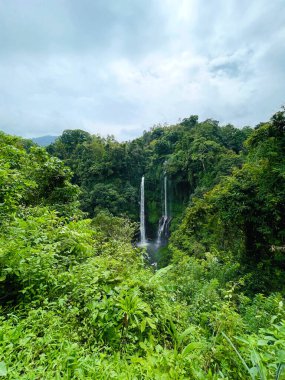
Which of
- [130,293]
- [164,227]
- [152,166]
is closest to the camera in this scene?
[130,293]

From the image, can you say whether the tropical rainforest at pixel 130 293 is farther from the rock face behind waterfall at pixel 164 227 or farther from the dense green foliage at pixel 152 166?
the rock face behind waterfall at pixel 164 227

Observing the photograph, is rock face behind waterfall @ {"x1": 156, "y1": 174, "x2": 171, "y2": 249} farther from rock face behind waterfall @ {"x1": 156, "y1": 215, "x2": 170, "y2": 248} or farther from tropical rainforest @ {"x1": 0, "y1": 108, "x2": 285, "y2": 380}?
tropical rainforest @ {"x1": 0, "y1": 108, "x2": 285, "y2": 380}

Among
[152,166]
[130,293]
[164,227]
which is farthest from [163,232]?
[130,293]

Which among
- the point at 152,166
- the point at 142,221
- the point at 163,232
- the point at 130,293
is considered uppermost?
the point at 152,166

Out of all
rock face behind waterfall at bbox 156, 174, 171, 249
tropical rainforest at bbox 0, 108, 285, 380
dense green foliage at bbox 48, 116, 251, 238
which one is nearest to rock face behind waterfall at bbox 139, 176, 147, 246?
dense green foliage at bbox 48, 116, 251, 238

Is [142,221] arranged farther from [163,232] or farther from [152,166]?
[152,166]

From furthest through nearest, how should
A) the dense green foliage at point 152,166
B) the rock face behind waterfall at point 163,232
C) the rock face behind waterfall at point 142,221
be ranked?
the rock face behind waterfall at point 142,221, the rock face behind waterfall at point 163,232, the dense green foliage at point 152,166

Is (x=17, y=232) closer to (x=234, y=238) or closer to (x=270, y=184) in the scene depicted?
(x=270, y=184)

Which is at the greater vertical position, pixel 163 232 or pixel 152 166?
pixel 152 166

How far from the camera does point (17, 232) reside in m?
2.68

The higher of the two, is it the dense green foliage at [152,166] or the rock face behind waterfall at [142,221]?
the dense green foliage at [152,166]

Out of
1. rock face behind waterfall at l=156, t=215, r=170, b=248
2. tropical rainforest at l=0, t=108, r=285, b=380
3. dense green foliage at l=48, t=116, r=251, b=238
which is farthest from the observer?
rock face behind waterfall at l=156, t=215, r=170, b=248

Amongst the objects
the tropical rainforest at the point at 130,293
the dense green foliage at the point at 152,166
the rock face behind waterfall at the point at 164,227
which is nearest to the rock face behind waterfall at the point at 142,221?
the dense green foliage at the point at 152,166

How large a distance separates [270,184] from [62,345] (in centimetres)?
725
